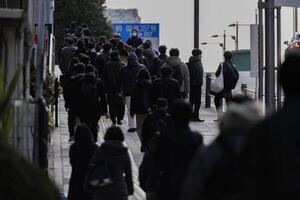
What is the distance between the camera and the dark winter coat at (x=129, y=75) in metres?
24.4

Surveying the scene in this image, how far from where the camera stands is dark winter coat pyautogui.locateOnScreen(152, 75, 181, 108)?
68.9ft

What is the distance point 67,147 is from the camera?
21719 millimetres

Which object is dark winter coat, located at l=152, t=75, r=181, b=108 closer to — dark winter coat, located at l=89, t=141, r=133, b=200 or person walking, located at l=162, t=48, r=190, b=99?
person walking, located at l=162, t=48, r=190, b=99

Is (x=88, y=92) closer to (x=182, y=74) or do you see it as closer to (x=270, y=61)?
(x=182, y=74)

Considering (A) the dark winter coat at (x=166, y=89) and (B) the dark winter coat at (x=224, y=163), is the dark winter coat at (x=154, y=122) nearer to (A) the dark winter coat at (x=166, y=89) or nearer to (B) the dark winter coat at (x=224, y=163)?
(A) the dark winter coat at (x=166, y=89)

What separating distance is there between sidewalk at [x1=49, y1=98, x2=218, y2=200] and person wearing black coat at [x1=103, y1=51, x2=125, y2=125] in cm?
34

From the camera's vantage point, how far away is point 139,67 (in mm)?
24719

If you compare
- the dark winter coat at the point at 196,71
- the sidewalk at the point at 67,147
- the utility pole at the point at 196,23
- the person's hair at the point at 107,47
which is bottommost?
the sidewalk at the point at 67,147

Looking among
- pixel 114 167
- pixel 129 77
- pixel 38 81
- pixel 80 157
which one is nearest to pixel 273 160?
pixel 114 167

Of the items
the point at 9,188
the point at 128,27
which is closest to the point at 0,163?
the point at 9,188

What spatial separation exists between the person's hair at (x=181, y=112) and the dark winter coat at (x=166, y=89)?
989 cm

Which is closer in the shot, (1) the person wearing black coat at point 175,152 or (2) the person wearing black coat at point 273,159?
(2) the person wearing black coat at point 273,159

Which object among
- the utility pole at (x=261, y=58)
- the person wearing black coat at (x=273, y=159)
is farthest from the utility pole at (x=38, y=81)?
the person wearing black coat at (x=273, y=159)

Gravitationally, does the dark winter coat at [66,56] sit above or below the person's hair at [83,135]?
above
